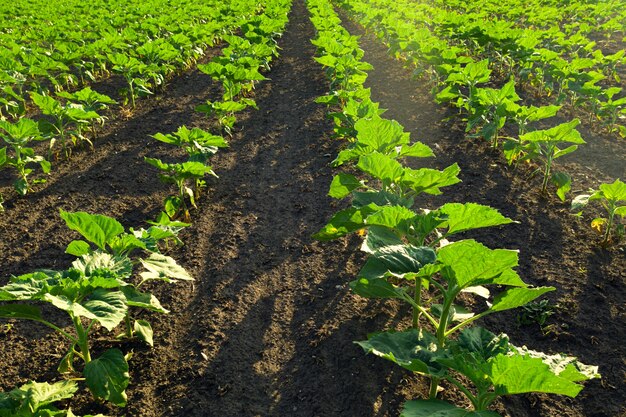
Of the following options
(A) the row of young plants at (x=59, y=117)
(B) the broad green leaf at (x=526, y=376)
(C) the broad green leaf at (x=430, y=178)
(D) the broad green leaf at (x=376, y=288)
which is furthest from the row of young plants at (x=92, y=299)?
(A) the row of young plants at (x=59, y=117)

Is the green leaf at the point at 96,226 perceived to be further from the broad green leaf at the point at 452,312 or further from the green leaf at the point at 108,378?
the broad green leaf at the point at 452,312

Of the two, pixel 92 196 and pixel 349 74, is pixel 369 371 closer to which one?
pixel 92 196

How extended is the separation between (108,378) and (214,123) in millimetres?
6559

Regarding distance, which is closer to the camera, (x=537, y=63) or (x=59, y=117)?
(x=59, y=117)

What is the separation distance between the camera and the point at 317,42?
36.2 ft

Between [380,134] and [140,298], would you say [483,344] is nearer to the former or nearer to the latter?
[140,298]

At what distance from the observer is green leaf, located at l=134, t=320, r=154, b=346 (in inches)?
151

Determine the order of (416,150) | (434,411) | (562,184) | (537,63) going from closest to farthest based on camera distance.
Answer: (434,411) < (416,150) < (562,184) < (537,63)

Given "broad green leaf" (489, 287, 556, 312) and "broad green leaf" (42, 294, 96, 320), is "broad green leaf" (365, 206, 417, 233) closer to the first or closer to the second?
"broad green leaf" (489, 287, 556, 312)

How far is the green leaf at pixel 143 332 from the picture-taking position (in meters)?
3.84

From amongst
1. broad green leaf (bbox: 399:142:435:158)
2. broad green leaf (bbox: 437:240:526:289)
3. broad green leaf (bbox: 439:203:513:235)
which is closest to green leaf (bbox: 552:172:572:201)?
broad green leaf (bbox: 399:142:435:158)

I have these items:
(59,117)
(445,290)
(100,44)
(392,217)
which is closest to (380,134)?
(392,217)

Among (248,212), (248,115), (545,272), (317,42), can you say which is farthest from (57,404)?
(317,42)

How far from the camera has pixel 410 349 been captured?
275cm
